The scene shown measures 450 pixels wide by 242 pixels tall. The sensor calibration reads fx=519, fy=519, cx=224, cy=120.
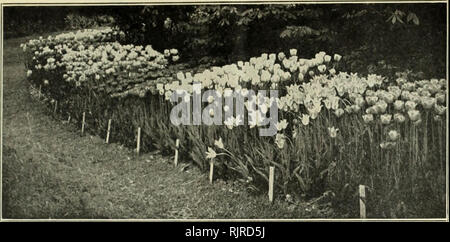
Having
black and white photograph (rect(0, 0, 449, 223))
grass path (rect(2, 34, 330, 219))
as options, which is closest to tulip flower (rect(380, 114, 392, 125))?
black and white photograph (rect(0, 0, 449, 223))

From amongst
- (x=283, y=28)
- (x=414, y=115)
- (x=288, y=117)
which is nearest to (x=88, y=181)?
(x=288, y=117)

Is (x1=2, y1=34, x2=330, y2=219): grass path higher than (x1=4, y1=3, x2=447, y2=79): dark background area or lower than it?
lower

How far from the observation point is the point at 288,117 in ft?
9.39

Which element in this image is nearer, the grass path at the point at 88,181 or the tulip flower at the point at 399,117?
the tulip flower at the point at 399,117

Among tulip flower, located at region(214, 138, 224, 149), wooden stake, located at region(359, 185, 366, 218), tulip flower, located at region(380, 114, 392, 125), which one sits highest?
tulip flower, located at region(380, 114, 392, 125)

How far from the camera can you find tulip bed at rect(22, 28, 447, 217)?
275cm

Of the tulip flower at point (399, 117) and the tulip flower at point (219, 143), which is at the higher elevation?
the tulip flower at point (399, 117)

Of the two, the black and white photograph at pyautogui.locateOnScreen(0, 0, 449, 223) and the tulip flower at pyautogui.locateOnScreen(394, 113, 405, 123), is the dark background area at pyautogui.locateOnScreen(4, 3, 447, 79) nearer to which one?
the black and white photograph at pyautogui.locateOnScreen(0, 0, 449, 223)

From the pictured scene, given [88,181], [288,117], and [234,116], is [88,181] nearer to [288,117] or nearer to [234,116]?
[234,116]

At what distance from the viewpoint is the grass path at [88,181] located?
9.35ft

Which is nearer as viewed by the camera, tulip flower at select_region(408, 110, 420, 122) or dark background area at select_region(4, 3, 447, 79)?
tulip flower at select_region(408, 110, 420, 122)

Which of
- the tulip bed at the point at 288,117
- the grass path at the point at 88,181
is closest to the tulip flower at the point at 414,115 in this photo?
the tulip bed at the point at 288,117

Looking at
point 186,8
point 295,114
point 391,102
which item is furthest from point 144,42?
point 391,102

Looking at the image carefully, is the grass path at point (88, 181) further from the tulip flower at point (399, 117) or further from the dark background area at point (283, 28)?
the tulip flower at point (399, 117)
